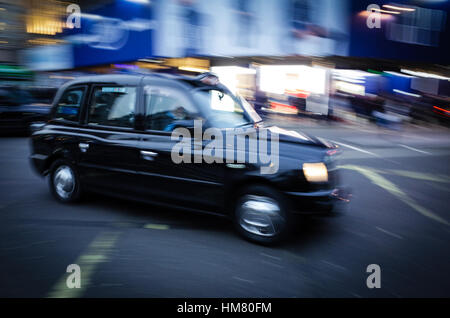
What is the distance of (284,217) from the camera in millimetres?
3627

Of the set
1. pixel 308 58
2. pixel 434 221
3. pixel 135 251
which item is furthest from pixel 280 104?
pixel 135 251

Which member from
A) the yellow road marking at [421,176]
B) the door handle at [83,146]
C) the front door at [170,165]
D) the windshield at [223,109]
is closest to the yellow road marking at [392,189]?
the yellow road marking at [421,176]

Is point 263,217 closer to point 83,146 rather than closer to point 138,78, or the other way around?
point 138,78

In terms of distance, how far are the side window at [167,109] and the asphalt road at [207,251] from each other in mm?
1196

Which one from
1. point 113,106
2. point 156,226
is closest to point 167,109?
point 113,106

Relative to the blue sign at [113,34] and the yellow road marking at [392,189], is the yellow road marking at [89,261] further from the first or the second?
the blue sign at [113,34]

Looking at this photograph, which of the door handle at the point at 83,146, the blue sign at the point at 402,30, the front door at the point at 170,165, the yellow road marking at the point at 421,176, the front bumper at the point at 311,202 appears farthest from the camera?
the blue sign at the point at 402,30

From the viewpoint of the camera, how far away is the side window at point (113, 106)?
4.33 metres

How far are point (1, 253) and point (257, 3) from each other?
19.9m

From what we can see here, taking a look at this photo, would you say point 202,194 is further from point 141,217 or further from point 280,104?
point 280,104

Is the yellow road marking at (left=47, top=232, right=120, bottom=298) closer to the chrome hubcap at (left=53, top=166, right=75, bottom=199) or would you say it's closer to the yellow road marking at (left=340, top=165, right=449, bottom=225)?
the chrome hubcap at (left=53, top=166, right=75, bottom=199)

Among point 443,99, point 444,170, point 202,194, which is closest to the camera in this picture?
point 202,194

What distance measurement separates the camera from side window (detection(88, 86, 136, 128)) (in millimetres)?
4332
